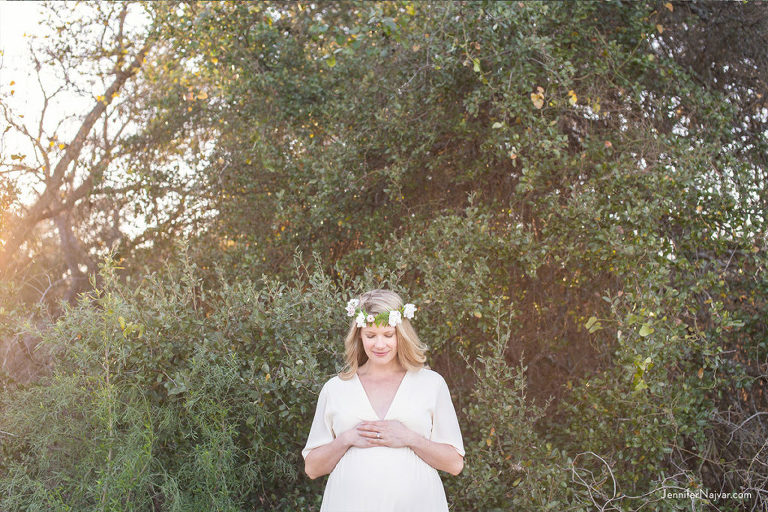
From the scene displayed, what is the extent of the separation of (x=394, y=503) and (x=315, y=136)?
151 inches

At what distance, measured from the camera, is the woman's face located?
3.04 m

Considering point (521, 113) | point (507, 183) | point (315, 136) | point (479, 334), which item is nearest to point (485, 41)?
point (521, 113)

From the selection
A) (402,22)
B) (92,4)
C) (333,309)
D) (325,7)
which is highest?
(92,4)

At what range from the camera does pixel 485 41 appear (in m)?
5.04

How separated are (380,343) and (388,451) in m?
0.45

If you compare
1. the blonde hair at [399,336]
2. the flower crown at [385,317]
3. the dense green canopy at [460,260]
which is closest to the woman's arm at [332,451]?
the blonde hair at [399,336]

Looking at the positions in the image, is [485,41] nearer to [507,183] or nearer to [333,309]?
[507,183]

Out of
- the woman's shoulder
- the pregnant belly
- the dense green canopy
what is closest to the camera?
the pregnant belly

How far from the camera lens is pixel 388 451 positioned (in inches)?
112

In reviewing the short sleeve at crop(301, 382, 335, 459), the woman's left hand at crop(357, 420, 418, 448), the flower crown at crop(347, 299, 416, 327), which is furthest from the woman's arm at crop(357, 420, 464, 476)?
the flower crown at crop(347, 299, 416, 327)

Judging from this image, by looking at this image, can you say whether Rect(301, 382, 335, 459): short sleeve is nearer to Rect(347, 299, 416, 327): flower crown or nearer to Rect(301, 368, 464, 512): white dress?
Rect(301, 368, 464, 512): white dress

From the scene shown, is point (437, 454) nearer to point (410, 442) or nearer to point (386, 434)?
point (410, 442)

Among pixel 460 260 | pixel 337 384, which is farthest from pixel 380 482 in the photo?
pixel 460 260

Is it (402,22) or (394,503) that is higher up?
(402,22)
